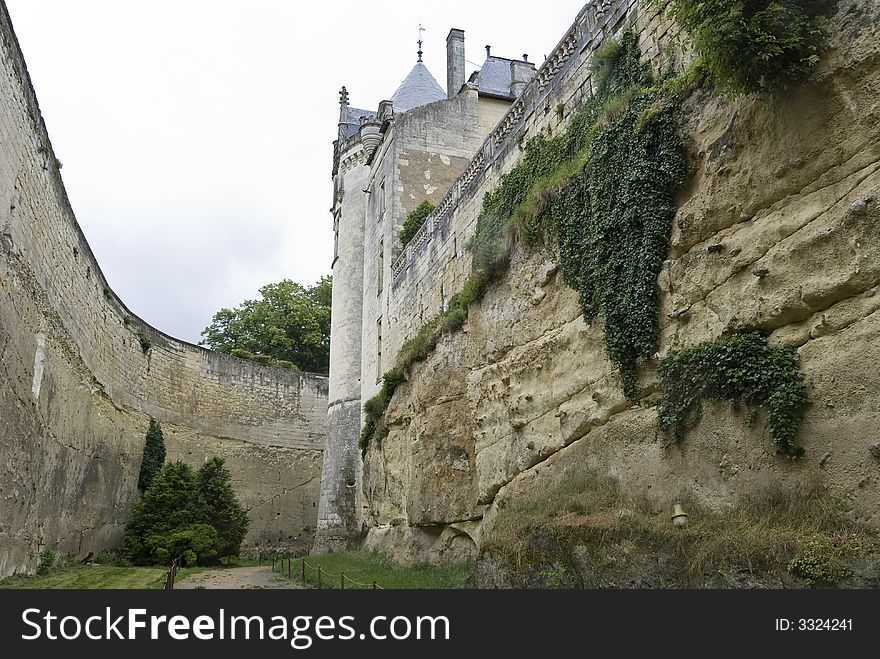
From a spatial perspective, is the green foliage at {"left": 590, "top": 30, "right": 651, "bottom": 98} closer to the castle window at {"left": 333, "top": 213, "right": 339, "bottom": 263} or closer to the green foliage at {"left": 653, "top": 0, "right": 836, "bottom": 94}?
the green foliage at {"left": 653, "top": 0, "right": 836, "bottom": 94}

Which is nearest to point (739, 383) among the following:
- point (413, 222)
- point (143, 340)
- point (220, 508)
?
point (413, 222)

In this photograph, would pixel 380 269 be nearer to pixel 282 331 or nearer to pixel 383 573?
pixel 383 573

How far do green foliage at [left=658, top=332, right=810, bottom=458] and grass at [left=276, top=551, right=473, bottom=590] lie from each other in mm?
3905

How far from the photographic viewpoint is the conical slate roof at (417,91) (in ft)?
82.0

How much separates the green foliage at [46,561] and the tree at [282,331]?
2268cm

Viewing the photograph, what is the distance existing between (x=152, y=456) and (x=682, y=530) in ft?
58.5

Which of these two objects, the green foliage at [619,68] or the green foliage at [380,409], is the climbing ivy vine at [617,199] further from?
the green foliage at [380,409]

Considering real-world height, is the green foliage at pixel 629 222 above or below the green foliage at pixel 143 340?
below

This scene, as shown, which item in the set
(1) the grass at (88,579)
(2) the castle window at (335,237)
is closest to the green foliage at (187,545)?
(1) the grass at (88,579)

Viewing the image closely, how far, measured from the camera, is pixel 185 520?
1812 centimetres

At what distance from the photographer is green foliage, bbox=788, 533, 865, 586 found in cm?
452

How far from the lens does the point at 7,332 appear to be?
9.30m
